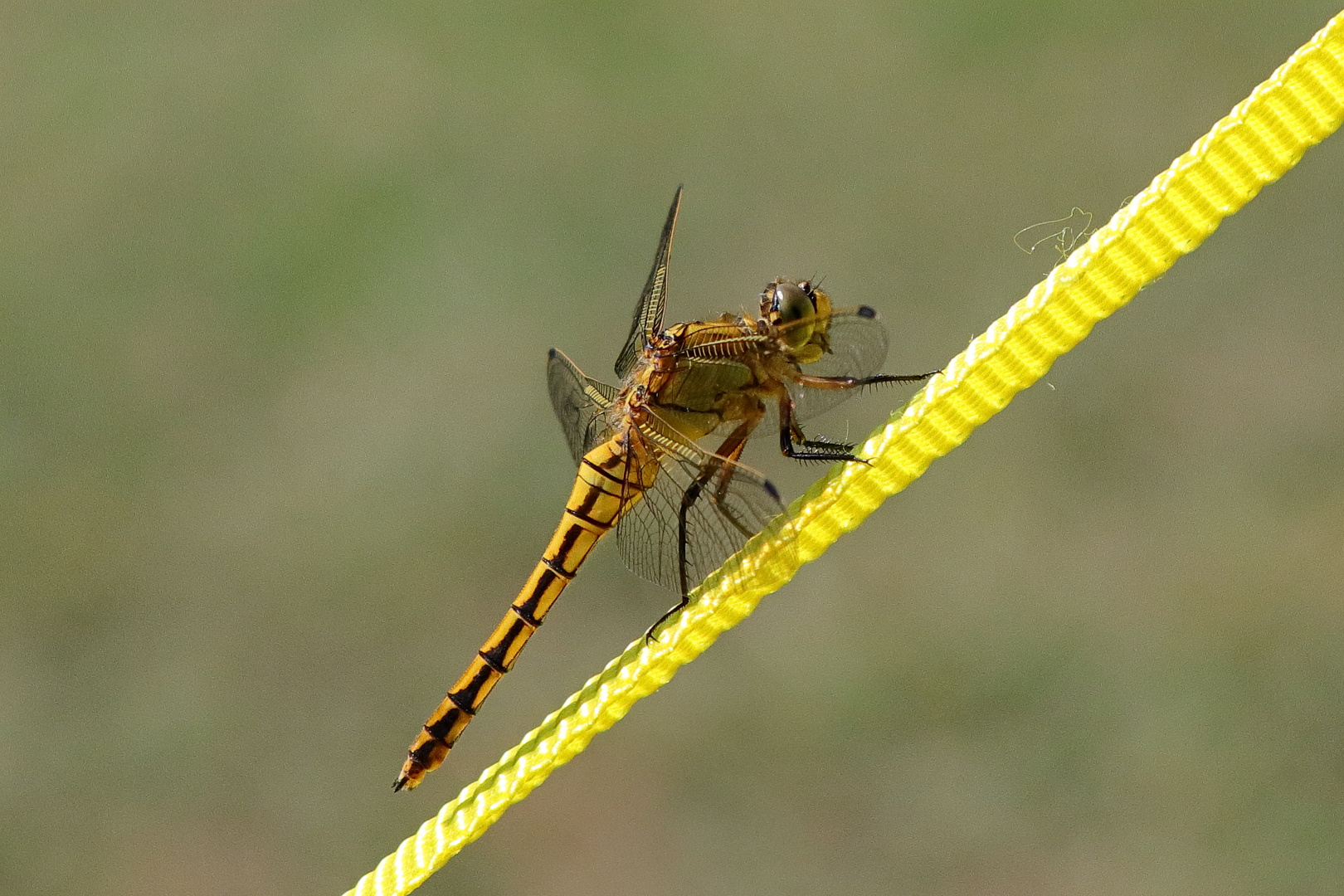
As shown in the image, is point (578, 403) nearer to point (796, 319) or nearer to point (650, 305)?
point (650, 305)

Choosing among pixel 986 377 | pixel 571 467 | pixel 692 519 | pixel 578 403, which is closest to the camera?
pixel 986 377

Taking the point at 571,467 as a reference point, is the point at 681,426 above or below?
below

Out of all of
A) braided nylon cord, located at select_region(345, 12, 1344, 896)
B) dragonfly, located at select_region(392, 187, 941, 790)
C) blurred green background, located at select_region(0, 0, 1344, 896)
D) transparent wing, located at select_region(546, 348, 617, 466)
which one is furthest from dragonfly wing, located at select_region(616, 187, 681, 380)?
braided nylon cord, located at select_region(345, 12, 1344, 896)

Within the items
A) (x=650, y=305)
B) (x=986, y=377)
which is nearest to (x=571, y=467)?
(x=650, y=305)

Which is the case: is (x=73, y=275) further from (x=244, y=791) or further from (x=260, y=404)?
(x=244, y=791)

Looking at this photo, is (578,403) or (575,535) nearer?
(575,535)

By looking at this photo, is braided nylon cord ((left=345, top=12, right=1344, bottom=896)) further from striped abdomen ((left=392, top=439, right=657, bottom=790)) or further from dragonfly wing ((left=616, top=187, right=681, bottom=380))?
dragonfly wing ((left=616, top=187, right=681, bottom=380))
